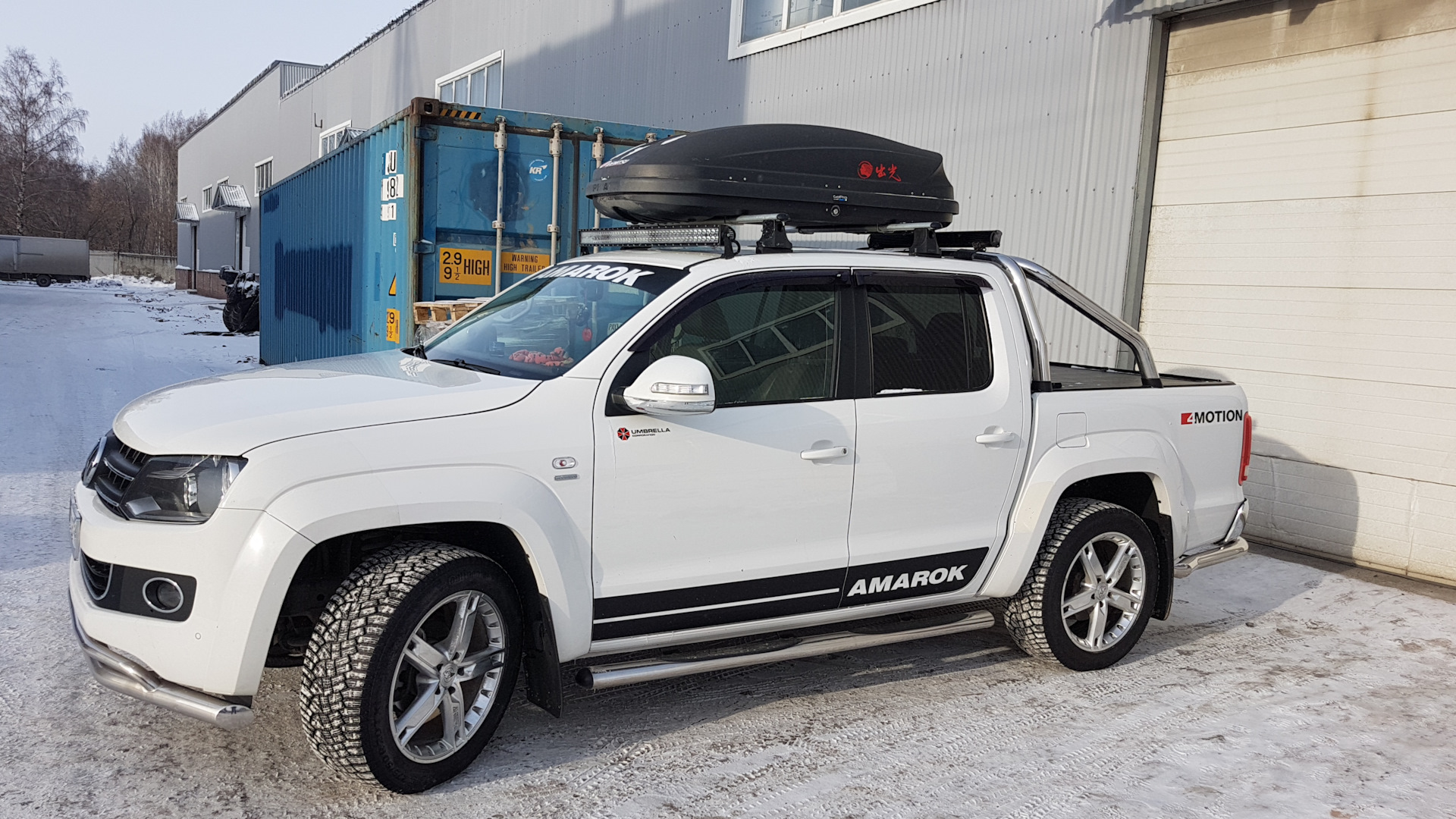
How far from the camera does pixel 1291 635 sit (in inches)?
235

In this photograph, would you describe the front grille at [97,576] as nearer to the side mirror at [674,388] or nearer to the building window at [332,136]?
the side mirror at [674,388]

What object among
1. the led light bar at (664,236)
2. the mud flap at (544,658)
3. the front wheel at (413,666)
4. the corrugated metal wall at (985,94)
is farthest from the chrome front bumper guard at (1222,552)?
the front wheel at (413,666)

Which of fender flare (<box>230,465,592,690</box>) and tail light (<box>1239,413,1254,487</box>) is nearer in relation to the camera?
fender flare (<box>230,465,592,690</box>)

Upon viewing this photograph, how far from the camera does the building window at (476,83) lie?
20.6 meters

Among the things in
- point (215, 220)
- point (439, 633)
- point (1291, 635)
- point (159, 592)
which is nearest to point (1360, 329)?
point (1291, 635)

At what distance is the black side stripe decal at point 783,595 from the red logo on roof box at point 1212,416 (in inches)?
56.4

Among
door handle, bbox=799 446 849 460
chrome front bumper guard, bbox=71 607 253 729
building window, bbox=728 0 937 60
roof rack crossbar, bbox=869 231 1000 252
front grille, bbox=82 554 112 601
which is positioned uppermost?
building window, bbox=728 0 937 60

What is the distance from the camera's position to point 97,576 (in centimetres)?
353

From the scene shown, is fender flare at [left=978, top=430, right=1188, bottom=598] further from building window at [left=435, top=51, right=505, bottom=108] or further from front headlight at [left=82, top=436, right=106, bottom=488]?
building window at [left=435, top=51, right=505, bottom=108]

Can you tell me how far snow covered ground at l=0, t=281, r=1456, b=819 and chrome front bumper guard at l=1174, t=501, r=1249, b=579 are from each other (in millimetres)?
463

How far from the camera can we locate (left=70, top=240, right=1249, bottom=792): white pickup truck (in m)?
3.35

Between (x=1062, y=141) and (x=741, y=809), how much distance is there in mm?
7101

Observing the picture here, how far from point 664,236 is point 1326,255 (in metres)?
5.30

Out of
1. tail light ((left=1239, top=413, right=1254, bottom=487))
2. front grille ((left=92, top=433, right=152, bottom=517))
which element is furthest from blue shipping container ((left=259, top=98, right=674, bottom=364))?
tail light ((left=1239, top=413, right=1254, bottom=487))
